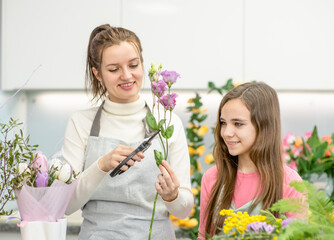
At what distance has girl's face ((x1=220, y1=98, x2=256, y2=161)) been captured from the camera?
1425 mm

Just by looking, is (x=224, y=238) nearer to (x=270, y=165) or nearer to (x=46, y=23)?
(x=270, y=165)

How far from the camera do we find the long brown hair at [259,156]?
55.4 inches

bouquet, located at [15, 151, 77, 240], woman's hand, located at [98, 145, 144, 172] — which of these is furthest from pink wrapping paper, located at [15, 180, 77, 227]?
woman's hand, located at [98, 145, 144, 172]

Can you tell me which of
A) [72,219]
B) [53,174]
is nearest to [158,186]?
[53,174]

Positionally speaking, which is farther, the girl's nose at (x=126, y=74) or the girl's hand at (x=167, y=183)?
the girl's nose at (x=126, y=74)

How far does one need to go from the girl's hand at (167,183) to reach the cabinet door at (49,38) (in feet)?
4.62

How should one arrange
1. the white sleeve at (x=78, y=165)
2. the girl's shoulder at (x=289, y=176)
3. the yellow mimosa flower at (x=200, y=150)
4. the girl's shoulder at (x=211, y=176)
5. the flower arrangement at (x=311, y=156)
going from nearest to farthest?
1. the white sleeve at (x=78, y=165)
2. the girl's shoulder at (x=289, y=176)
3. the girl's shoulder at (x=211, y=176)
4. the flower arrangement at (x=311, y=156)
5. the yellow mimosa flower at (x=200, y=150)

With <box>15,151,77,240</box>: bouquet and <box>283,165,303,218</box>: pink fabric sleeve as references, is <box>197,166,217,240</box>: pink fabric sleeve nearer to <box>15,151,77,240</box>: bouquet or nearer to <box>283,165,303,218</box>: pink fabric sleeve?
<box>283,165,303,218</box>: pink fabric sleeve

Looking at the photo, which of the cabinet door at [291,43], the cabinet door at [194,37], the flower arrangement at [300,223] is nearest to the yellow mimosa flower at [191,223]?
the cabinet door at [194,37]

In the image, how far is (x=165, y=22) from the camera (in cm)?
250

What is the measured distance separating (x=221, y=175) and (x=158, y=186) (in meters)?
0.36

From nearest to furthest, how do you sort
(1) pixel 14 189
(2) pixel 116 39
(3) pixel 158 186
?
(1) pixel 14 189
(3) pixel 158 186
(2) pixel 116 39

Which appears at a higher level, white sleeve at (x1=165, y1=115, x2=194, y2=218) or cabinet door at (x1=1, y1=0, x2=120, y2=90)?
cabinet door at (x1=1, y1=0, x2=120, y2=90)

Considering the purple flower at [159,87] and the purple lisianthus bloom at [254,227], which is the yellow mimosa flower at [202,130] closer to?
the purple flower at [159,87]
